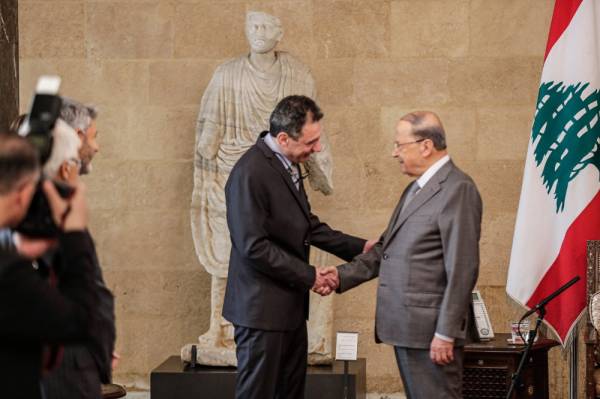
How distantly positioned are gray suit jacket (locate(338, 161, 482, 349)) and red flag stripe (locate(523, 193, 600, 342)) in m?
1.94

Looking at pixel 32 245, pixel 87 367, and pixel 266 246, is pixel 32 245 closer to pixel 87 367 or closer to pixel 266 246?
pixel 87 367

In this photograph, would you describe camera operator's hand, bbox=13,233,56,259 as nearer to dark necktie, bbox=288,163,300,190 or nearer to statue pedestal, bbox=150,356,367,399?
dark necktie, bbox=288,163,300,190

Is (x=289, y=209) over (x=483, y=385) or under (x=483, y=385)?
over

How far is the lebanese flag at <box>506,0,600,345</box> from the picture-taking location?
5.93m

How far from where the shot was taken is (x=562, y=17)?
6141 millimetres

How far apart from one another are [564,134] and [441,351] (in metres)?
2.39

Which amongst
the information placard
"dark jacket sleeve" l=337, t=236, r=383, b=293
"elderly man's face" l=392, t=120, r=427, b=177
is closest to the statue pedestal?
the information placard

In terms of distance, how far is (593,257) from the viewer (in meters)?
5.71

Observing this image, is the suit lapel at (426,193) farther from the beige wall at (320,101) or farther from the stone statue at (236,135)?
the beige wall at (320,101)

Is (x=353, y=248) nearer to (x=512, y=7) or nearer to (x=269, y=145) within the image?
(x=269, y=145)

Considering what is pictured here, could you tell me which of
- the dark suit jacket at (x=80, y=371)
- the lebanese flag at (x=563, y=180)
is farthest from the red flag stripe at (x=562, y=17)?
the dark suit jacket at (x=80, y=371)

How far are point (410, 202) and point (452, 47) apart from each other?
131 inches

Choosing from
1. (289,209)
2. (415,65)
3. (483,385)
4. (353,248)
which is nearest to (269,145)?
(289,209)

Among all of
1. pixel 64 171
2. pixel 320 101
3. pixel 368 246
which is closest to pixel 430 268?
pixel 368 246
